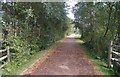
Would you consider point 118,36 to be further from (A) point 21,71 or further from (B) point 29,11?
(A) point 21,71

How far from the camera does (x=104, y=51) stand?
50.5 ft

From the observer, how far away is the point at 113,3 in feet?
57.9

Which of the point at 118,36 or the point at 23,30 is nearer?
the point at 23,30

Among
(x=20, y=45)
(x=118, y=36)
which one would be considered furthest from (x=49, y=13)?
(x=20, y=45)

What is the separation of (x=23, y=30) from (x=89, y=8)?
12.0m

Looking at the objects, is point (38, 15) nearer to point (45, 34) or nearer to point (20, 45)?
point (45, 34)

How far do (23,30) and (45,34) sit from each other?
8.13 m

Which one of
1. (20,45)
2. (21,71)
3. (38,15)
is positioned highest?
(38,15)

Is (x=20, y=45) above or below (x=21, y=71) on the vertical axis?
above

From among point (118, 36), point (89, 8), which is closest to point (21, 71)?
point (118, 36)

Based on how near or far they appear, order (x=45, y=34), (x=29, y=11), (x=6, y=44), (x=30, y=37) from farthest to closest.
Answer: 1. (x=45, y=34)
2. (x=30, y=37)
3. (x=29, y=11)
4. (x=6, y=44)

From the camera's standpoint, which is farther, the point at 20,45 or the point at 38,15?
the point at 38,15

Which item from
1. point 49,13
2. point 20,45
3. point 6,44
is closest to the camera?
point 6,44

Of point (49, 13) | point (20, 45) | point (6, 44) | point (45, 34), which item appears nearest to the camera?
point (6, 44)
